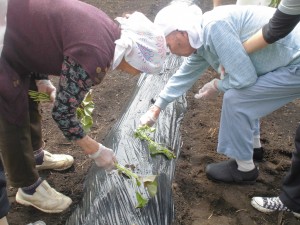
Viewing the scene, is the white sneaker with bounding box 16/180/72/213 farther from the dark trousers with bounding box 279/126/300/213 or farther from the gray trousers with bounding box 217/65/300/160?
the dark trousers with bounding box 279/126/300/213

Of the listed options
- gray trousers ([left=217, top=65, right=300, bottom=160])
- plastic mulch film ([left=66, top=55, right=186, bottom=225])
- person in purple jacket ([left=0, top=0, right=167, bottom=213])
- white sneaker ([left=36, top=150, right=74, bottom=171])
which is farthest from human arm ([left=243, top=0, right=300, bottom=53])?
white sneaker ([left=36, top=150, right=74, bottom=171])

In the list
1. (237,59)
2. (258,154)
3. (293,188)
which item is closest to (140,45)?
(237,59)

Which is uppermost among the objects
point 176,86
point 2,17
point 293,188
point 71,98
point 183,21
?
point 2,17

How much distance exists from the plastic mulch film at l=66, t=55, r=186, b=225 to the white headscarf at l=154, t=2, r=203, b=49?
731 mm

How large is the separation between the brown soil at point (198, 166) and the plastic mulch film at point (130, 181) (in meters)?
0.13

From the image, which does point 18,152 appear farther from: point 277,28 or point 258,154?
point 258,154

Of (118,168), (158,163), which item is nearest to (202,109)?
(158,163)

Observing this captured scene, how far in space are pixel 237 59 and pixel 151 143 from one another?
0.73 metres

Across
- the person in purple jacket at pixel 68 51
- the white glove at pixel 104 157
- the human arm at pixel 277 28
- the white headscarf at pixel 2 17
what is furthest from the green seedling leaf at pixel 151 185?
the white headscarf at pixel 2 17

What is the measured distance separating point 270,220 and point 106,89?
186cm

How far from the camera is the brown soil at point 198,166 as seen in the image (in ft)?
6.80

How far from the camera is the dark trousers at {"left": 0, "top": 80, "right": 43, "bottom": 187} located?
170 centimetres

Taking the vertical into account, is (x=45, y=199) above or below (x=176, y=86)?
below

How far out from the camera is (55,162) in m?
2.29
